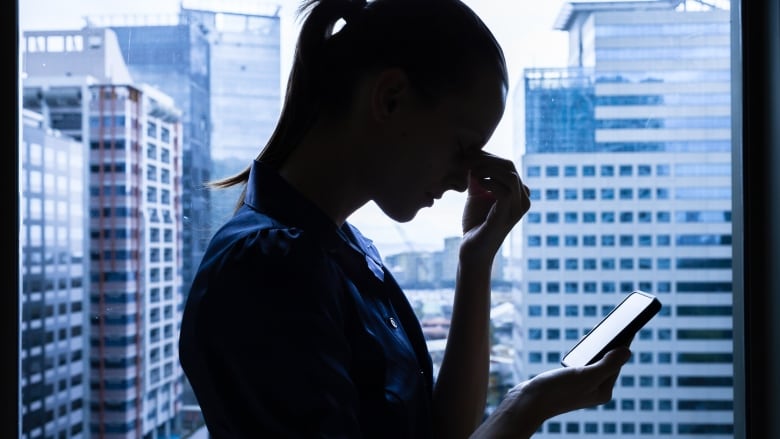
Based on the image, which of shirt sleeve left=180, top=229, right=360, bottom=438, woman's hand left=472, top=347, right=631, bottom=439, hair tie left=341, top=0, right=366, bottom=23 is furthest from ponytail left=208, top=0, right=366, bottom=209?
woman's hand left=472, top=347, right=631, bottom=439

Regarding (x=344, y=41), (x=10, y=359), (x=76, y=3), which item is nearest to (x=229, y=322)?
(x=344, y=41)

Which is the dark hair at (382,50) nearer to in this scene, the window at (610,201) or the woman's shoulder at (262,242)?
the woman's shoulder at (262,242)

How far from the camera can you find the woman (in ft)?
1.47

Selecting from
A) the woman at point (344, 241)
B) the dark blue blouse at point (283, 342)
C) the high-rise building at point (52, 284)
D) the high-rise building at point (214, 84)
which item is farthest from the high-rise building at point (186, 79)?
the dark blue blouse at point (283, 342)

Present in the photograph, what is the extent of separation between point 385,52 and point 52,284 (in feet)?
2.58

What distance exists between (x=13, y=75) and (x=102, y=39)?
0.49ft

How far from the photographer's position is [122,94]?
3.50 feet

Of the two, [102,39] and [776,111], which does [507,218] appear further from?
[102,39]

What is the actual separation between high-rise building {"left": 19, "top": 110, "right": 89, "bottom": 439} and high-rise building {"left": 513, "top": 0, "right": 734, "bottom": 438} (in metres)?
0.73

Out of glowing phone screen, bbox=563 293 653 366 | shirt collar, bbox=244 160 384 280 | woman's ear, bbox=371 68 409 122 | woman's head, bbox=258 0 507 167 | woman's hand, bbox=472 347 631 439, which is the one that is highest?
woman's head, bbox=258 0 507 167

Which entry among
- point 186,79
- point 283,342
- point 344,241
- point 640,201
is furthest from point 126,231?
point 640,201

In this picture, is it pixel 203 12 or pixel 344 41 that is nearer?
pixel 344 41

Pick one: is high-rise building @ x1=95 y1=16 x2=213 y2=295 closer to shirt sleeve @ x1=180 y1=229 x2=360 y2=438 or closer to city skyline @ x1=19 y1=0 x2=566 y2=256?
city skyline @ x1=19 y1=0 x2=566 y2=256

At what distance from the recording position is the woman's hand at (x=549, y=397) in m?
0.57
